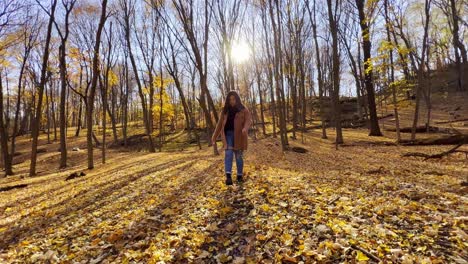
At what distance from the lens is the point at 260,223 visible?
372 centimetres

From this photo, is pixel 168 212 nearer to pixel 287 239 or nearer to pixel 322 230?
pixel 287 239

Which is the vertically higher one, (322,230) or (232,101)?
(232,101)

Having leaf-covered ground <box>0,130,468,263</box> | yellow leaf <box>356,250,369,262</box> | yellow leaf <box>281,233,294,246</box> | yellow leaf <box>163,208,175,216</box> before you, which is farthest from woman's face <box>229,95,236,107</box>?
yellow leaf <box>356,250,369,262</box>

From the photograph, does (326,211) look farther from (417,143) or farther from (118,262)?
(417,143)

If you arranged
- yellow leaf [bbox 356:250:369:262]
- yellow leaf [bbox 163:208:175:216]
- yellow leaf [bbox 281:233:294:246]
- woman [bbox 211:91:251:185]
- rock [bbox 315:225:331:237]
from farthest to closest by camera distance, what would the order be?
woman [bbox 211:91:251:185], yellow leaf [bbox 163:208:175:216], rock [bbox 315:225:331:237], yellow leaf [bbox 281:233:294:246], yellow leaf [bbox 356:250:369:262]

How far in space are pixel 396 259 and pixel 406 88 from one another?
12.3 meters

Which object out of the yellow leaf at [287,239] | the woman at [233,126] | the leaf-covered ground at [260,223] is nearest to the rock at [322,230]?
the leaf-covered ground at [260,223]

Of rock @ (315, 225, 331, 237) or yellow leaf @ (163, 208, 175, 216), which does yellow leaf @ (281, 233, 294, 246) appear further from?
yellow leaf @ (163, 208, 175, 216)

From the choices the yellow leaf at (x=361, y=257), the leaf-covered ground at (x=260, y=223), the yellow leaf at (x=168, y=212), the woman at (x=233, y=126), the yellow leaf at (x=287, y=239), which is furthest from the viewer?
the woman at (x=233, y=126)

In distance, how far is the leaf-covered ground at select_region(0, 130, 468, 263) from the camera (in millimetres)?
2883

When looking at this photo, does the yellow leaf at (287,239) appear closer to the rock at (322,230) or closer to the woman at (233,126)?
the rock at (322,230)

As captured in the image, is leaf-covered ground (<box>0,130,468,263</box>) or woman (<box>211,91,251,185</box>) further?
woman (<box>211,91,251,185</box>)

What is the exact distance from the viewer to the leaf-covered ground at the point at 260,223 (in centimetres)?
Result: 288

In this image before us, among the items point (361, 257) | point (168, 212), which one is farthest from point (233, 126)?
point (361, 257)
